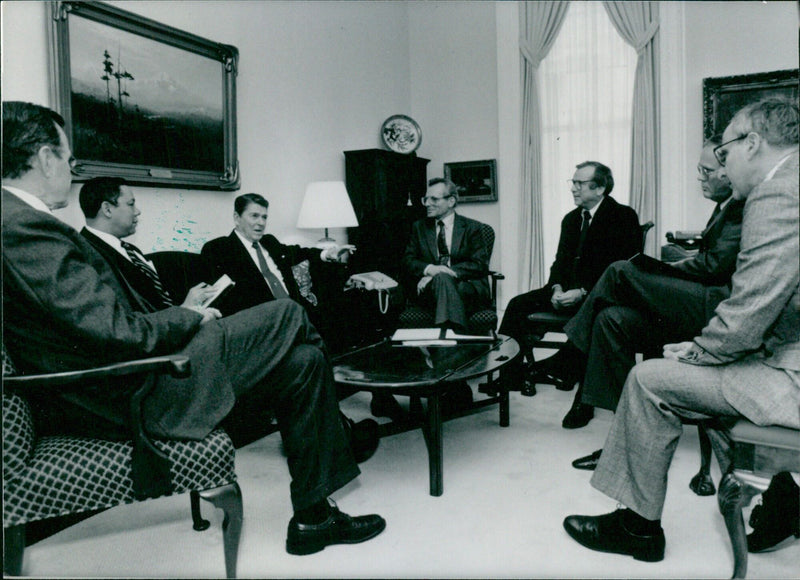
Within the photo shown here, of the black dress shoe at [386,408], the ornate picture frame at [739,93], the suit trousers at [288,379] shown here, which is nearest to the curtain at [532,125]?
the ornate picture frame at [739,93]

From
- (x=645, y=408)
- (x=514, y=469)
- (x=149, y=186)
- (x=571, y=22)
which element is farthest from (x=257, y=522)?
(x=571, y=22)

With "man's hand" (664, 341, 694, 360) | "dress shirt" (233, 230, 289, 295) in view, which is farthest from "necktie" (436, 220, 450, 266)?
"man's hand" (664, 341, 694, 360)

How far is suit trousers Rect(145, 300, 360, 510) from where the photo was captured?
1750mm

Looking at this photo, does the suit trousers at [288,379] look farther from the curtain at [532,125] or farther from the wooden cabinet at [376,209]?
the wooden cabinet at [376,209]

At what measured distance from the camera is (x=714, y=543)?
6.30 feet

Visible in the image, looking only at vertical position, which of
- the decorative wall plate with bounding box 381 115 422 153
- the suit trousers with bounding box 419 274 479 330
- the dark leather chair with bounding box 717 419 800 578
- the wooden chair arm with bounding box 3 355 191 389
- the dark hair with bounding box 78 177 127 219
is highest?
the decorative wall plate with bounding box 381 115 422 153

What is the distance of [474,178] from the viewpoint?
17.5 feet

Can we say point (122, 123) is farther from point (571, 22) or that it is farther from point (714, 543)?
point (714, 543)

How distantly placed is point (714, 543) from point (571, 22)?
9.59 feet

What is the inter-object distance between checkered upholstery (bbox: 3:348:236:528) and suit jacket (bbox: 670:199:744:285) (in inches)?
79.1

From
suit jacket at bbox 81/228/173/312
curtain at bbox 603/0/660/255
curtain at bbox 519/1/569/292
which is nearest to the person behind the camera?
suit jacket at bbox 81/228/173/312

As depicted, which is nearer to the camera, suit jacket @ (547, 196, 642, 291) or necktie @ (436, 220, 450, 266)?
suit jacket @ (547, 196, 642, 291)

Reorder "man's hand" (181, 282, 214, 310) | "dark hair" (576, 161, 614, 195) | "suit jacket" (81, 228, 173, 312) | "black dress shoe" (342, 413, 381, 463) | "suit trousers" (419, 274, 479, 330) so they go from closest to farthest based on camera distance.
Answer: "man's hand" (181, 282, 214, 310) < "suit jacket" (81, 228, 173, 312) < "black dress shoe" (342, 413, 381, 463) < "dark hair" (576, 161, 614, 195) < "suit trousers" (419, 274, 479, 330)

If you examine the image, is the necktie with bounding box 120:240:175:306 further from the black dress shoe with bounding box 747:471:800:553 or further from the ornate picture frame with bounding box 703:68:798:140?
the ornate picture frame with bounding box 703:68:798:140
